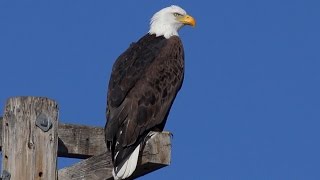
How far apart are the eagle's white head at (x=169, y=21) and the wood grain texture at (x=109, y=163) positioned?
3172mm

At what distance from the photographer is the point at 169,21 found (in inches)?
278

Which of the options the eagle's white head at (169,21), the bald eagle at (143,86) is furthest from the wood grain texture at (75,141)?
the eagle's white head at (169,21)

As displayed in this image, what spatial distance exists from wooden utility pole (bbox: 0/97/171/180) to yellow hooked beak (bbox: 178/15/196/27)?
376 cm

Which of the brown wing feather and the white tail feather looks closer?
the white tail feather

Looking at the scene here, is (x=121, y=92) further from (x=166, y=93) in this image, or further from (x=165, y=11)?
(x=165, y=11)

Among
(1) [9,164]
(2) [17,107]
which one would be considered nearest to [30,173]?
(1) [9,164]

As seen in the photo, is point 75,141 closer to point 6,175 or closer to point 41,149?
point 41,149

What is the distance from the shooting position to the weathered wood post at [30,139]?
3445 mm

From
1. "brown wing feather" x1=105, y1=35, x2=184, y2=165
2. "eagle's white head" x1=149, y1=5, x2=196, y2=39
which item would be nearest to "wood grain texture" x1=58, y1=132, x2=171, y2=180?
"brown wing feather" x1=105, y1=35, x2=184, y2=165

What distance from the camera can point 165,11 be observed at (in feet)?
23.7

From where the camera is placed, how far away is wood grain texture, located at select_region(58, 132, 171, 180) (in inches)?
135

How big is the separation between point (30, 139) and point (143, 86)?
2.22 metres

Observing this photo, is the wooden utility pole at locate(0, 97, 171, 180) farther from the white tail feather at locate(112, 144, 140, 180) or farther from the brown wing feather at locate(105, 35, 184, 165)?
the brown wing feather at locate(105, 35, 184, 165)

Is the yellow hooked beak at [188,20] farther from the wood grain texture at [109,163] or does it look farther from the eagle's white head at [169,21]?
the wood grain texture at [109,163]
